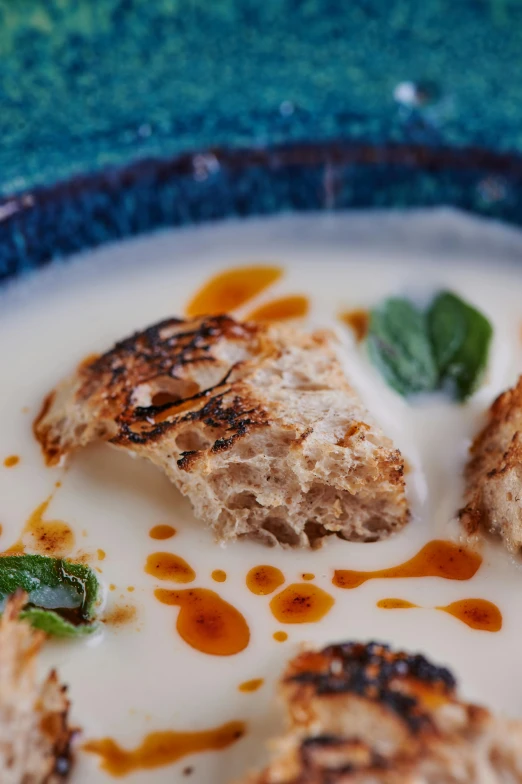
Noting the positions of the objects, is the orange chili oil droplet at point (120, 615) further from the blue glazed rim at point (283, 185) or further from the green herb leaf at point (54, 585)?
the blue glazed rim at point (283, 185)

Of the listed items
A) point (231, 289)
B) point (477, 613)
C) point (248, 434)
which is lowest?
point (477, 613)

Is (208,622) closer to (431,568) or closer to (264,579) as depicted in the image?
(264,579)

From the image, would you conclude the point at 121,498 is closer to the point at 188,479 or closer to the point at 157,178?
the point at 188,479

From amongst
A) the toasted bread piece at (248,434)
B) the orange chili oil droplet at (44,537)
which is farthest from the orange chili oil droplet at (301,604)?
the orange chili oil droplet at (44,537)

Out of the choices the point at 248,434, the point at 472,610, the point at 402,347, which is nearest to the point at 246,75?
the point at 402,347

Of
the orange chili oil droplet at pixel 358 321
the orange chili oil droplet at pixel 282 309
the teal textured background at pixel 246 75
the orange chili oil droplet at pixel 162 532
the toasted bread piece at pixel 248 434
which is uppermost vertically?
the teal textured background at pixel 246 75

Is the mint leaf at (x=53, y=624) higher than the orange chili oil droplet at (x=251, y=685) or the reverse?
higher
